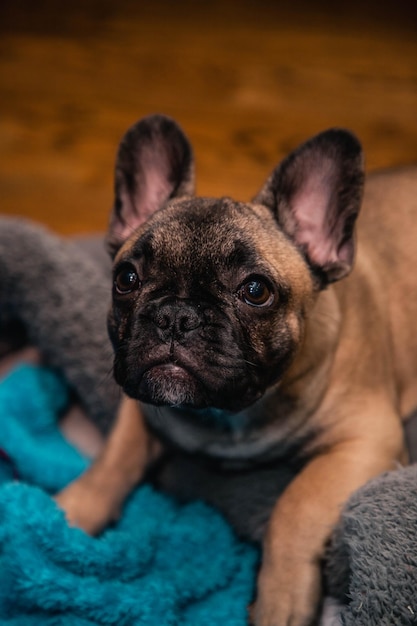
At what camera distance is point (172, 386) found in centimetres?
124

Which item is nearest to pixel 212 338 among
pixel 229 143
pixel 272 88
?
pixel 229 143

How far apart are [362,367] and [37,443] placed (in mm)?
734

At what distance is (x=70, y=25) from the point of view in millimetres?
3393

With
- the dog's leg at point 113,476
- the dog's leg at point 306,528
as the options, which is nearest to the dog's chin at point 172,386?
the dog's leg at point 306,528

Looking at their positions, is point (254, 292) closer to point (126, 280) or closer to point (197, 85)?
point (126, 280)

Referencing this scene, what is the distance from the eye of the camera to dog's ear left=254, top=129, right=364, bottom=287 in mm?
1397

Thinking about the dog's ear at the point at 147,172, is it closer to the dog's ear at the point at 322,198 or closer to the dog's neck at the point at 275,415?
the dog's ear at the point at 322,198

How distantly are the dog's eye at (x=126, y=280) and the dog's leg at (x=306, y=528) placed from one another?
467mm

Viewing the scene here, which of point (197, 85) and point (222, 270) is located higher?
point (197, 85)

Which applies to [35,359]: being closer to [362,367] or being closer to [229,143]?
[362,367]

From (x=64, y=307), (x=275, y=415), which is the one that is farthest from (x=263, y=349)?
(x=64, y=307)

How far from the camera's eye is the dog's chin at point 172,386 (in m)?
1.24

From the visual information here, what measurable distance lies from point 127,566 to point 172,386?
1.44 feet

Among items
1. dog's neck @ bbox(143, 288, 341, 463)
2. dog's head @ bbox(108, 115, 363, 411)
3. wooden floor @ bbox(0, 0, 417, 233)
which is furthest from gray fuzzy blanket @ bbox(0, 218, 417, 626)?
wooden floor @ bbox(0, 0, 417, 233)
